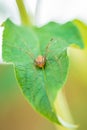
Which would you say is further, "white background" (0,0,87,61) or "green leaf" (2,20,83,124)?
"white background" (0,0,87,61)

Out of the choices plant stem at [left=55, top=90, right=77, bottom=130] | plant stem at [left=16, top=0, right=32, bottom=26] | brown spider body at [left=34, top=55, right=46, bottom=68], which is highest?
plant stem at [left=16, top=0, right=32, bottom=26]

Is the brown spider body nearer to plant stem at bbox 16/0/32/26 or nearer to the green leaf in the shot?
the green leaf

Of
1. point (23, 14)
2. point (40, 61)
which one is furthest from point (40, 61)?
point (23, 14)

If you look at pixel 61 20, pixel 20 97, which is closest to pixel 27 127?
pixel 20 97

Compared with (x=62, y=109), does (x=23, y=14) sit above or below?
above

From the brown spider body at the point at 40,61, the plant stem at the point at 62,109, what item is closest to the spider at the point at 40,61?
the brown spider body at the point at 40,61

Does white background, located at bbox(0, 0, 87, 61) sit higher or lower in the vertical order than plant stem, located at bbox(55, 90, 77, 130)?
higher

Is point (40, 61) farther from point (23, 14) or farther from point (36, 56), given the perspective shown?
point (23, 14)

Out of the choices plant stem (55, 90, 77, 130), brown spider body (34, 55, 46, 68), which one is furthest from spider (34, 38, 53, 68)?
plant stem (55, 90, 77, 130)

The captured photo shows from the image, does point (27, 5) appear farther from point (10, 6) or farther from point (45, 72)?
point (45, 72)
